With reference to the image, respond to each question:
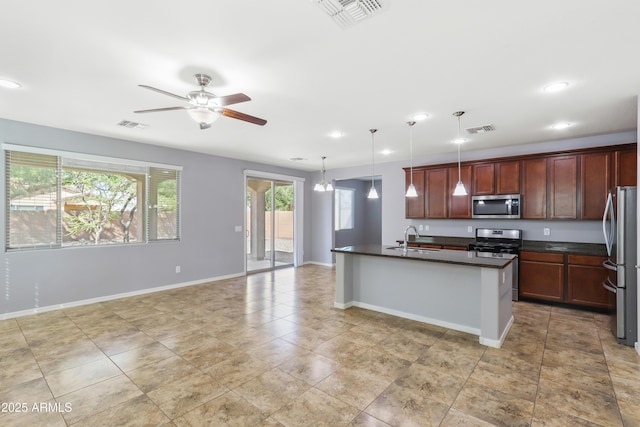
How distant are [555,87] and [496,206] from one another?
267 cm

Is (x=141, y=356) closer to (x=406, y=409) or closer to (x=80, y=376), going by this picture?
(x=80, y=376)

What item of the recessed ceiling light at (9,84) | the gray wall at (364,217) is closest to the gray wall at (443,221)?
the gray wall at (364,217)

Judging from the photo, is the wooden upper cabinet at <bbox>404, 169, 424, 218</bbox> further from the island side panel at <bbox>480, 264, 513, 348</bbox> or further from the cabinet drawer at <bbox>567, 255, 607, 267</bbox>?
the island side panel at <bbox>480, 264, 513, 348</bbox>

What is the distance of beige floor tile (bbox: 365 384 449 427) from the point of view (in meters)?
2.04

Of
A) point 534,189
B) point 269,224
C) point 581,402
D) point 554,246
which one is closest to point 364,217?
point 269,224

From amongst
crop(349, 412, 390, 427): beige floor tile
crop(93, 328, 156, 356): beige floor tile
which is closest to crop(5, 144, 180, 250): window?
crop(93, 328, 156, 356): beige floor tile

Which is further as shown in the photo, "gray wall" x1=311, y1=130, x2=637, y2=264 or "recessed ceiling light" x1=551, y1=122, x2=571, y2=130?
"gray wall" x1=311, y1=130, x2=637, y2=264

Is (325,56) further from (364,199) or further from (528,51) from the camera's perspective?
(364,199)

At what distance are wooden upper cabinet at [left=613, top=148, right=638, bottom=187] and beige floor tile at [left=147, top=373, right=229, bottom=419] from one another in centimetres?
554

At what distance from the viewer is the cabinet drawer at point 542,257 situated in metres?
4.42

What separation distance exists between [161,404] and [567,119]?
17.2 feet

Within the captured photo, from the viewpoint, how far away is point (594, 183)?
14.5 ft

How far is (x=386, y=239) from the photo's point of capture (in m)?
6.88

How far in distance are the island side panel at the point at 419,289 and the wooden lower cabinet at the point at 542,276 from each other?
182cm
